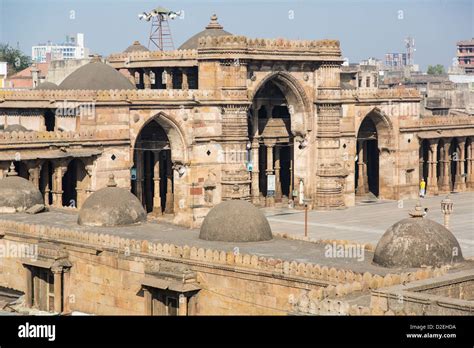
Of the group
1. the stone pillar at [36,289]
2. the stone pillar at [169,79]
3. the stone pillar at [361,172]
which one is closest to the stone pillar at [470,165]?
the stone pillar at [361,172]

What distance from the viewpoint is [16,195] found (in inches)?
1976

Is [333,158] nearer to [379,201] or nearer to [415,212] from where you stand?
[379,201]

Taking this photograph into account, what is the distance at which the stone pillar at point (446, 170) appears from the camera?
78188 mm

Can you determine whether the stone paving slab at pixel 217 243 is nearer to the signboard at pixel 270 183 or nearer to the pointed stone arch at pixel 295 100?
the signboard at pixel 270 183

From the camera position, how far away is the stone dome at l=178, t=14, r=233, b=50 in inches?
2756

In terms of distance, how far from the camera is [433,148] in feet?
253

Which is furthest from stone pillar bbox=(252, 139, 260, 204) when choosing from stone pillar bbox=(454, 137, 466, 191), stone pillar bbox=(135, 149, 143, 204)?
stone pillar bbox=(454, 137, 466, 191)

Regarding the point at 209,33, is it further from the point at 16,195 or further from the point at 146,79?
the point at 16,195

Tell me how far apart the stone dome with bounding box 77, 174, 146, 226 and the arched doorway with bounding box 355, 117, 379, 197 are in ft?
95.2

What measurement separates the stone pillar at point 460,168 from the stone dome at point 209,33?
63.4ft

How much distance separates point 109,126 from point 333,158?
48.5 feet

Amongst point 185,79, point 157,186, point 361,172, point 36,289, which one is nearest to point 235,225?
point 36,289
